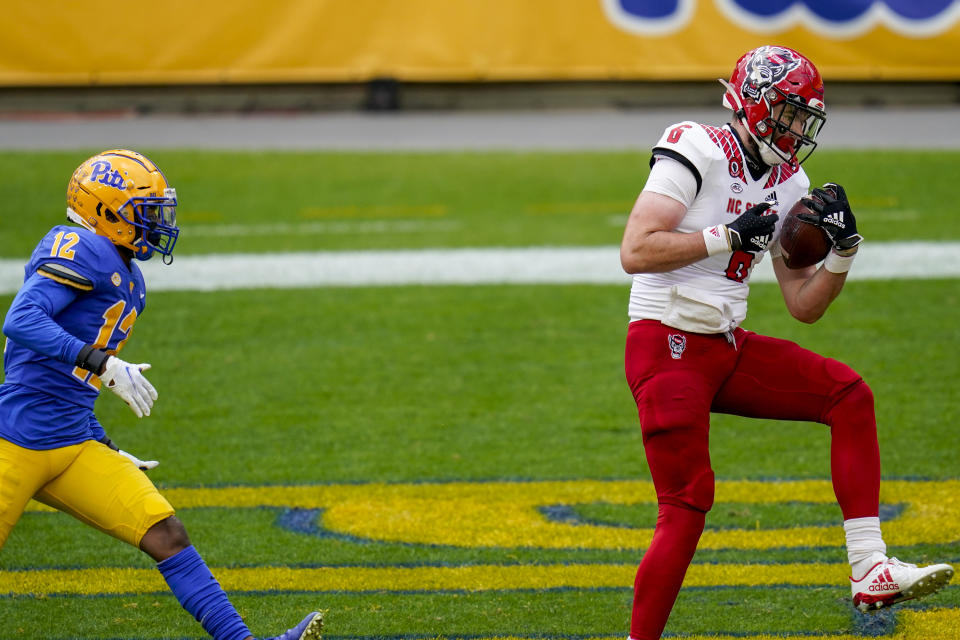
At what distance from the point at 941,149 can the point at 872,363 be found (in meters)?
7.03

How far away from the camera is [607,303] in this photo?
9.03 meters

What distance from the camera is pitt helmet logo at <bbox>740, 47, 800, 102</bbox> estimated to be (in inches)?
146

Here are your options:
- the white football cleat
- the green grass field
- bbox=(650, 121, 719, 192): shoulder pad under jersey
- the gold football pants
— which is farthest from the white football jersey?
the gold football pants

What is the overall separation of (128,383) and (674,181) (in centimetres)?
157

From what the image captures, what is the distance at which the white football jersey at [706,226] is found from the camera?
361 cm

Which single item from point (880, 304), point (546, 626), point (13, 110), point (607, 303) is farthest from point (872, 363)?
point (13, 110)

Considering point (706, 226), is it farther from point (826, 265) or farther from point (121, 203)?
point (121, 203)

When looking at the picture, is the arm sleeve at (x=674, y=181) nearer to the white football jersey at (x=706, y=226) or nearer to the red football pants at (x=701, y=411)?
the white football jersey at (x=706, y=226)

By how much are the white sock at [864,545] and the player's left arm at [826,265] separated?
2.20ft

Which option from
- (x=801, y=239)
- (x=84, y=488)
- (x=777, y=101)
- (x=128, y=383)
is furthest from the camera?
(x=801, y=239)

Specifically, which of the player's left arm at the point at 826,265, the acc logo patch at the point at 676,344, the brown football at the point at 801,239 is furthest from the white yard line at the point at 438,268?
the acc logo patch at the point at 676,344

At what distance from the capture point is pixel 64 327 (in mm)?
3574

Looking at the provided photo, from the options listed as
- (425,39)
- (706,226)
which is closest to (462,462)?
(706,226)

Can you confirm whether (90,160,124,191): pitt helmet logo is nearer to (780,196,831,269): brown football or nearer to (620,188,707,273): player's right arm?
(620,188,707,273): player's right arm
